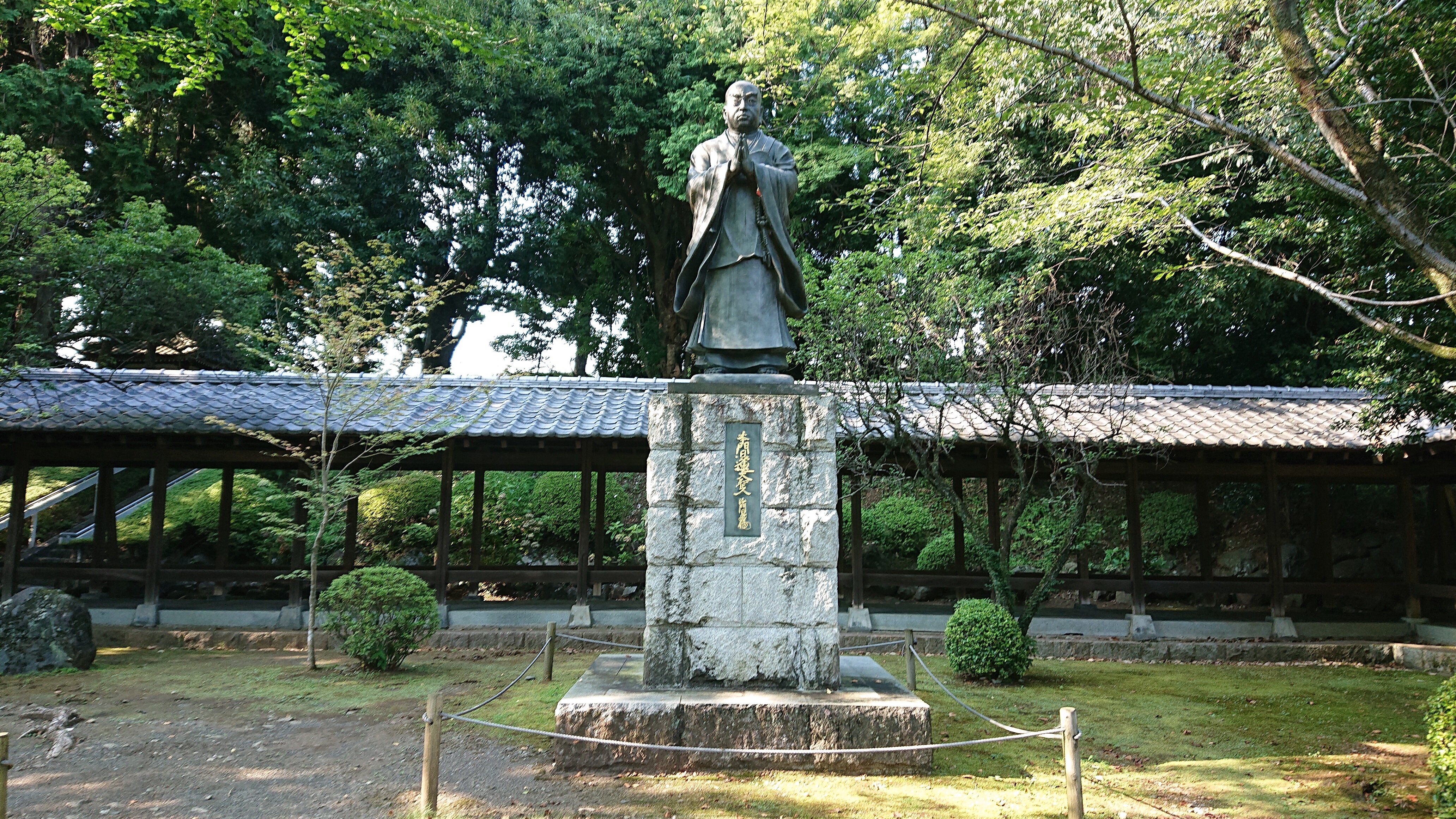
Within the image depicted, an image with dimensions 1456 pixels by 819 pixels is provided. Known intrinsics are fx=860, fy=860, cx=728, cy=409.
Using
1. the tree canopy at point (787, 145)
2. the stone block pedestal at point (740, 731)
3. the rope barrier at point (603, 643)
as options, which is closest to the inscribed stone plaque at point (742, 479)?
the stone block pedestal at point (740, 731)

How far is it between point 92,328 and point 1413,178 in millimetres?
16702

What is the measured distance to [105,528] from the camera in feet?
48.0

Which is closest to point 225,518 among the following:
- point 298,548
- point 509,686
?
point 298,548

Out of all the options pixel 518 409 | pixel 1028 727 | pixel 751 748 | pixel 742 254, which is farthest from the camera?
pixel 518 409

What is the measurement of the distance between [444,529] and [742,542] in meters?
7.76

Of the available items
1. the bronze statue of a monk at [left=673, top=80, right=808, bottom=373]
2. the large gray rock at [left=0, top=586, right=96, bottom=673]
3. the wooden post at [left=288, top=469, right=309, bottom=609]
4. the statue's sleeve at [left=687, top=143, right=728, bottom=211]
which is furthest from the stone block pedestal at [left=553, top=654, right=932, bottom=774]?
the wooden post at [left=288, top=469, right=309, bottom=609]

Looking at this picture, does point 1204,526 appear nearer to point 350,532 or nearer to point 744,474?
point 744,474

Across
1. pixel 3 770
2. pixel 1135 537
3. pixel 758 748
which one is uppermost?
pixel 1135 537

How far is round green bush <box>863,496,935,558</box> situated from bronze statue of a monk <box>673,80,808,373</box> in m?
10.9

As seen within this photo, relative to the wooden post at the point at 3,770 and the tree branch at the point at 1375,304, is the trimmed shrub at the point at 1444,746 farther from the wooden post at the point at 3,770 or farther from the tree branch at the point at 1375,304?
the wooden post at the point at 3,770

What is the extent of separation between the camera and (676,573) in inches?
253

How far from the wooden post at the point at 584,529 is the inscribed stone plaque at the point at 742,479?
22.1 feet

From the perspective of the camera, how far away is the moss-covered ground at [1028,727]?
18.1ft

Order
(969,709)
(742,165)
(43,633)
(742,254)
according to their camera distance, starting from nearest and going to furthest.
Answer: (969,709) < (742,165) < (742,254) < (43,633)
